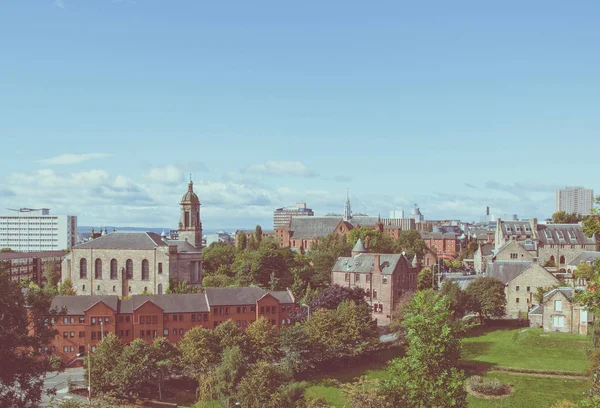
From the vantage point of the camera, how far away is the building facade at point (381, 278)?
3310 inches

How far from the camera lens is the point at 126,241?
92.4 metres

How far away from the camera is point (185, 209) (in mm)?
102562

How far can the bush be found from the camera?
175 ft

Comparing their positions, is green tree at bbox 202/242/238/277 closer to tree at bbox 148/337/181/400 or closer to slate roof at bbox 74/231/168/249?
slate roof at bbox 74/231/168/249

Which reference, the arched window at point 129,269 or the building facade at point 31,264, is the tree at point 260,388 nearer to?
the arched window at point 129,269

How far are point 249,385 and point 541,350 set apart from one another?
3039 cm

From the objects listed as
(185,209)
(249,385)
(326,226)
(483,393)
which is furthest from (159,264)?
(326,226)

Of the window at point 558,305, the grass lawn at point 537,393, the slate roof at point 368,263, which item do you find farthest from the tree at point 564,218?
the grass lawn at point 537,393

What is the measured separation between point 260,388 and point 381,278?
126 ft

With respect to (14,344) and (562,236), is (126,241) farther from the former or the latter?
(562,236)

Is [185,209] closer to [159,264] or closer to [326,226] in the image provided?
[159,264]

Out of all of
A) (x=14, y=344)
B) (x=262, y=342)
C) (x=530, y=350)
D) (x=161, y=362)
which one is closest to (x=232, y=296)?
(x=262, y=342)

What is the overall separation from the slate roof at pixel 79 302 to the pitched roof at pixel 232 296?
34.8 feet

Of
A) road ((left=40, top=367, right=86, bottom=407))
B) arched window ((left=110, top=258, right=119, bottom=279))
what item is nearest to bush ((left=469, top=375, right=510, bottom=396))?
road ((left=40, top=367, right=86, bottom=407))
